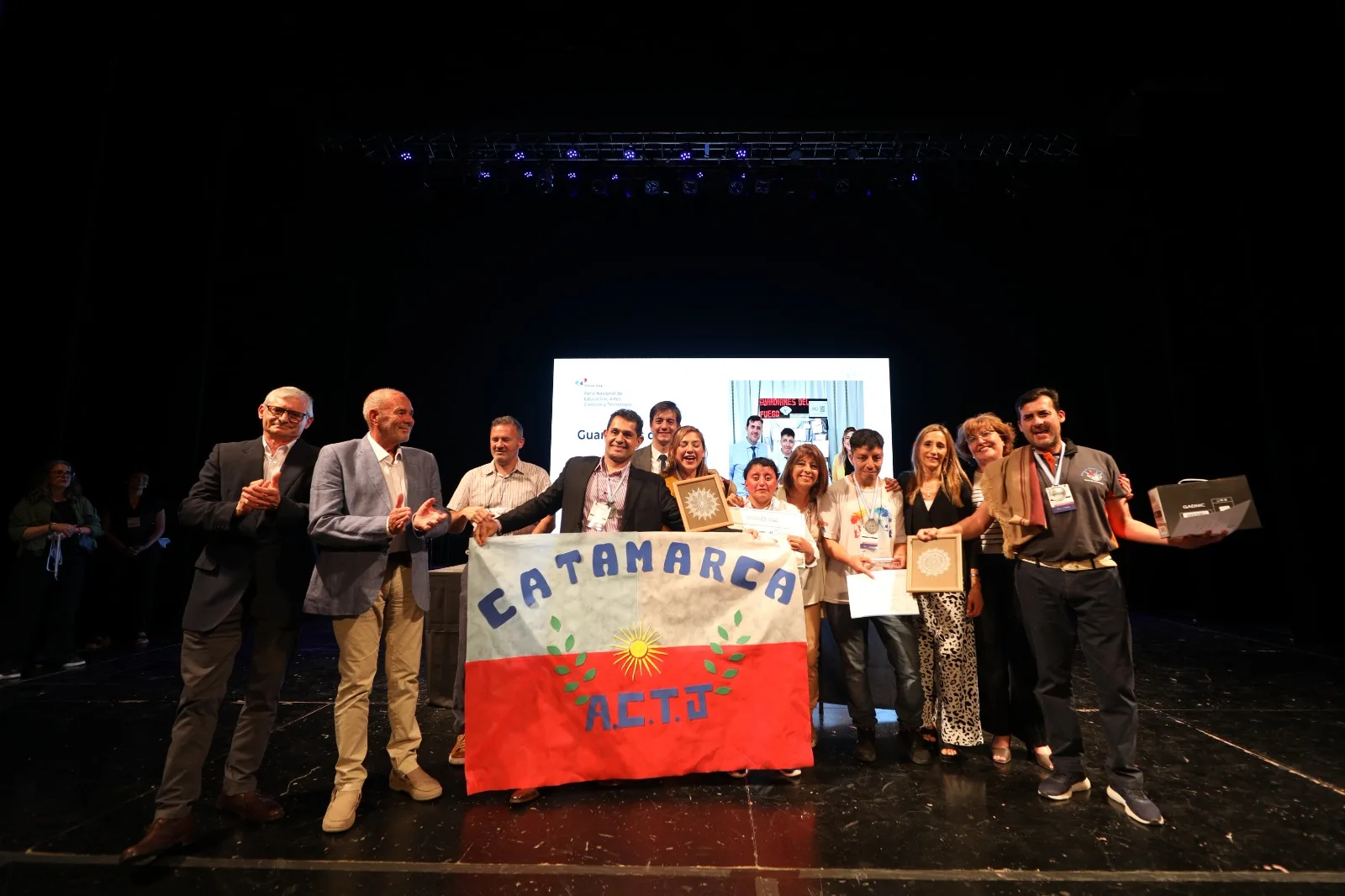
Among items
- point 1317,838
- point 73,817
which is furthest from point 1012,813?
point 73,817

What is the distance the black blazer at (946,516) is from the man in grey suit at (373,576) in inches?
89.5

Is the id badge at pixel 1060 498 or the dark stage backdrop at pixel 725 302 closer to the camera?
the id badge at pixel 1060 498

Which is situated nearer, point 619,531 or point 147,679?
A: point 619,531

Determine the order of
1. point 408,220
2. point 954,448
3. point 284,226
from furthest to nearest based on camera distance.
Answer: point 408,220, point 284,226, point 954,448

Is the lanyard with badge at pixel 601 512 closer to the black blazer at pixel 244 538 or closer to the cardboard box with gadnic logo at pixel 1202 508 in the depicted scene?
the black blazer at pixel 244 538

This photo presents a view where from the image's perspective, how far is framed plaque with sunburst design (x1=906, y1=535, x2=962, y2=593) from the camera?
9.78 ft

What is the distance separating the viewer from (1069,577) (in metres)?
2.66

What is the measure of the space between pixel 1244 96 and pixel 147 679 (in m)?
10.9

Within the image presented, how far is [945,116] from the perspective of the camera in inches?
246

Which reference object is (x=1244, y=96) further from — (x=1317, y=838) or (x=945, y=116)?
(x=1317, y=838)

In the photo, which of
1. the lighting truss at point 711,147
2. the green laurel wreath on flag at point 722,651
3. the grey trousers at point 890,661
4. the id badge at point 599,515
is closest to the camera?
the green laurel wreath on flag at point 722,651

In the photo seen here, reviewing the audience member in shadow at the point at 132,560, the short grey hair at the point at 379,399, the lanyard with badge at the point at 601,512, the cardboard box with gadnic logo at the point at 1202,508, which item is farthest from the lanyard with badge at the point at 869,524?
the audience member in shadow at the point at 132,560

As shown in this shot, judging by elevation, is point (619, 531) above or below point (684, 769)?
above

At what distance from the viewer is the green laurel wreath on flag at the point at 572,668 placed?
8.69 feet
